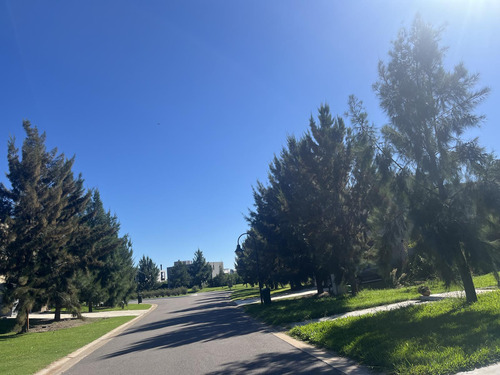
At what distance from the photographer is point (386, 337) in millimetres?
7859

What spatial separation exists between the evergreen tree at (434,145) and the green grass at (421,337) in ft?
4.50

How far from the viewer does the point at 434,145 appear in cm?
1087

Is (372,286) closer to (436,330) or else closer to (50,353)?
(436,330)

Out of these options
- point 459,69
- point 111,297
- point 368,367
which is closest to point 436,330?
point 368,367

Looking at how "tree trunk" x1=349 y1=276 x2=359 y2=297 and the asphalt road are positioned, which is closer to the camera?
the asphalt road

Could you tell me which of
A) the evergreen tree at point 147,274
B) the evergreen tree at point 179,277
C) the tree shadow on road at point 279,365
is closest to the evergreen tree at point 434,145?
the tree shadow on road at point 279,365

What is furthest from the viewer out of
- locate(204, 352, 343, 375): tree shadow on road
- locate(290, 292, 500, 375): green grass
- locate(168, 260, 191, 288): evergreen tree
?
locate(168, 260, 191, 288): evergreen tree

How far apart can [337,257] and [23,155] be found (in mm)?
17476

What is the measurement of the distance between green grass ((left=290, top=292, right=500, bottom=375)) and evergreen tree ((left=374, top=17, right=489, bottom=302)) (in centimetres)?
137

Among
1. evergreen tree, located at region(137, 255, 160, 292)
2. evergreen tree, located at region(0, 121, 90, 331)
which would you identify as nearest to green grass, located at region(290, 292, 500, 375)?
evergreen tree, located at region(0, 121, 90, 331)

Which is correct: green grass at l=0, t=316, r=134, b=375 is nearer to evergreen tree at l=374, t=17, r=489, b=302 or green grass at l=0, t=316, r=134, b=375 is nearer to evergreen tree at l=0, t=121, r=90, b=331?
evergreen tree at l=0, t=121, r=90, b=331

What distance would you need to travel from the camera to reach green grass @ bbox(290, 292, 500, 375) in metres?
5.82

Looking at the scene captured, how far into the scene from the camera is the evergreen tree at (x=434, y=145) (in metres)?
9.98

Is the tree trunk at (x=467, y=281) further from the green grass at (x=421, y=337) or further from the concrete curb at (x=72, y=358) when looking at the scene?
the concrete curb at (x=72, y=358)
